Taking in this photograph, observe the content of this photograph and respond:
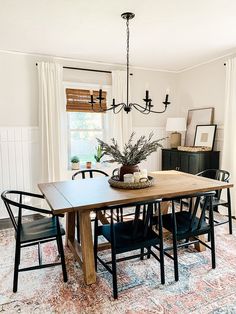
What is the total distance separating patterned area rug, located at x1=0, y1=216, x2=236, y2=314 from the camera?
192cm

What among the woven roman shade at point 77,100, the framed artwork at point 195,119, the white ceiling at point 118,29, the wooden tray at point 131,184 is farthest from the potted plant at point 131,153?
the framed artwork at point 195,119

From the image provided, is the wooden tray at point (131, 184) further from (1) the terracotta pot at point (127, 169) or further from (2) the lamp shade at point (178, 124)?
(2) the lamp shade at point (178, 124)

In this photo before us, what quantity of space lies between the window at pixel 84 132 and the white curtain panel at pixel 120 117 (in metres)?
0.26

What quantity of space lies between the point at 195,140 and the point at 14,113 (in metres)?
3.09

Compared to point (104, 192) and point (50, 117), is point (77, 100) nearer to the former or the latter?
point (50, 117)

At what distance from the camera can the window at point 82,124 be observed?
421 centimetres

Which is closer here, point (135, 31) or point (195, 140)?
point (135, 31)

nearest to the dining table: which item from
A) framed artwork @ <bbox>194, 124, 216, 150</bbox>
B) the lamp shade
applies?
framed artwork @ <bbox>194, 124, 216, 150</bbox>

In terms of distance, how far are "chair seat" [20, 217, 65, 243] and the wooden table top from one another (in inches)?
12.2

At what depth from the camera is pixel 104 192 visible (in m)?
2.35

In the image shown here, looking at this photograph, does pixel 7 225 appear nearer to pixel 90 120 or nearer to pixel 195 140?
pixel 90 120

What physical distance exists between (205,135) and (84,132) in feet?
6.96

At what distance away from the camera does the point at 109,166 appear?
178 inches

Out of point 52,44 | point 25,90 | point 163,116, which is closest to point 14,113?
point 25,90
